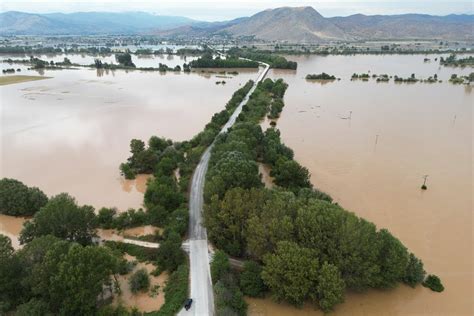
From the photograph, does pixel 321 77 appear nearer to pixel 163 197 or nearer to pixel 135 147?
pixel 135 147

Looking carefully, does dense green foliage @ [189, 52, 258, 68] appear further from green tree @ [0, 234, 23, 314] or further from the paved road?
green tree @ [0, 234, 23, 314]

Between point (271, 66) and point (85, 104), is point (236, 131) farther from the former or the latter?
point (271, 66)

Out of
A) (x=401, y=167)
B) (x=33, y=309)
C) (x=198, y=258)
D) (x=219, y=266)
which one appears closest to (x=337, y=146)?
(x=401, y=167)

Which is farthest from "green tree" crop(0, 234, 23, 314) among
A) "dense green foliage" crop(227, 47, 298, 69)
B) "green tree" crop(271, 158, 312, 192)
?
"dense green foliage" crop(227, 47, 298, 69)

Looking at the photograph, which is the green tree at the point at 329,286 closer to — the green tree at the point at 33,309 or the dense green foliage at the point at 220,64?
the green tree at the point at 33,309

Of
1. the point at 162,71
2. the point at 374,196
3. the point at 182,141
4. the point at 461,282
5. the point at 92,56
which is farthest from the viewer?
the point at 92,56

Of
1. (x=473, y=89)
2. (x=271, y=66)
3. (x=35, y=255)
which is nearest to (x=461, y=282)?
(x=35, y=255)
